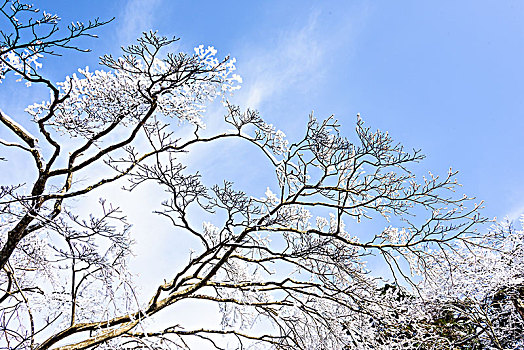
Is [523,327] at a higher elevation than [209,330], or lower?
lower

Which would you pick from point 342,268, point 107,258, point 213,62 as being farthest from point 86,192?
point 342,268

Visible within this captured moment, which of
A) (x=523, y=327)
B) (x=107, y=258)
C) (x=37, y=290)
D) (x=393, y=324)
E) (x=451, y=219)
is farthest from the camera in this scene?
(x=523, y=327)

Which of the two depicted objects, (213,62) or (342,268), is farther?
(342,268)

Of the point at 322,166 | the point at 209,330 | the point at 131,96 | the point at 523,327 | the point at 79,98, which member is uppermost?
the point at 79,98

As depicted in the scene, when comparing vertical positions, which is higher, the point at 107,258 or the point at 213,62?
the point at 213,62

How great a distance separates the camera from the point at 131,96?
3.94 m

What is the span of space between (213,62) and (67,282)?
3.24 metres

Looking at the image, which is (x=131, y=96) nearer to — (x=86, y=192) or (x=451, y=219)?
(x=86, y=192)

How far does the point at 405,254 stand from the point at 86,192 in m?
3.28

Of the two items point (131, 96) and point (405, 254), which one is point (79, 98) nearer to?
point (131, 96)

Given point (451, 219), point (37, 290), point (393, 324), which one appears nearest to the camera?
point (451, 219)

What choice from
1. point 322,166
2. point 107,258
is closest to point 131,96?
point 107,258

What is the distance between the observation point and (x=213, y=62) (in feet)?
12.2

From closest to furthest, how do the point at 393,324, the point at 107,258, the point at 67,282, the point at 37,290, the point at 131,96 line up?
the point at 107,258 → the point at 131,96 → the point at 393,324 → the point at 67,282 → the point at 37,290
